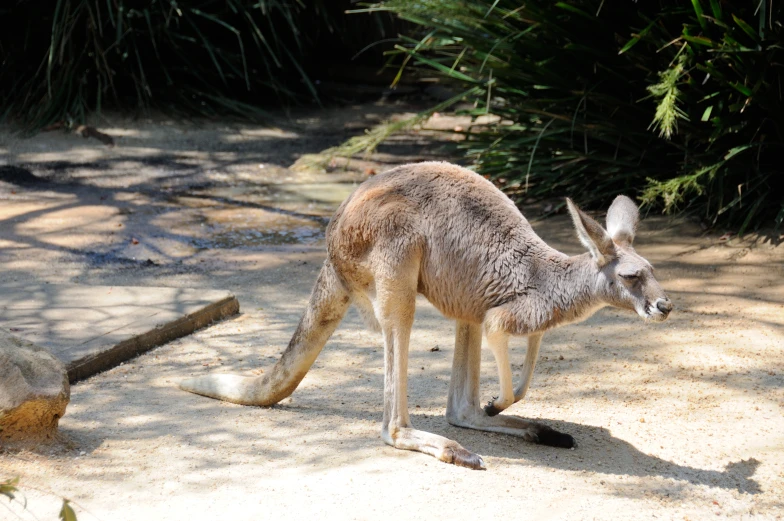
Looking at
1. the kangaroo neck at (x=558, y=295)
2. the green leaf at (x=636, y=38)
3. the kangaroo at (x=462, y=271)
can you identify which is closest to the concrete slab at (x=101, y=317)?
the kangaroo at (x=462, y=271)

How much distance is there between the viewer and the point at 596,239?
344 cm

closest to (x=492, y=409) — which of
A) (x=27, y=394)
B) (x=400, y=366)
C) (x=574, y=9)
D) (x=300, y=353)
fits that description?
(x=400, y=366)

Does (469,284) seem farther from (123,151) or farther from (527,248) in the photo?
(123,151)

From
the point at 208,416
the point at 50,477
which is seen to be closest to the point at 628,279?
the point at 208,416

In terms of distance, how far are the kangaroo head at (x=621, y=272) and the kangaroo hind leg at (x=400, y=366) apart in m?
0.72

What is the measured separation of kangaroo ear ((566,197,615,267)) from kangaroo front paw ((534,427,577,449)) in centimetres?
80

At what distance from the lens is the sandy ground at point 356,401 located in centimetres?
334

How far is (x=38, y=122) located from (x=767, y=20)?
7227mm

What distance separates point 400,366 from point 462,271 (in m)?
0.47

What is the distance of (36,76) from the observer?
9984mm

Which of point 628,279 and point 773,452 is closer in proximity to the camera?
point 628,279

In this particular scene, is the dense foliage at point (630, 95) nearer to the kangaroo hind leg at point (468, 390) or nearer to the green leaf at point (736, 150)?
the green leaf at point (736, 150)

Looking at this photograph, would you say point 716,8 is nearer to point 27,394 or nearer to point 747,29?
point 747,29

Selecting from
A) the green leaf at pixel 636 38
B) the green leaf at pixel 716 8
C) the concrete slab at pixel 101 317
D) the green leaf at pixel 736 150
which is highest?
the green leaf at pixel 716 8
